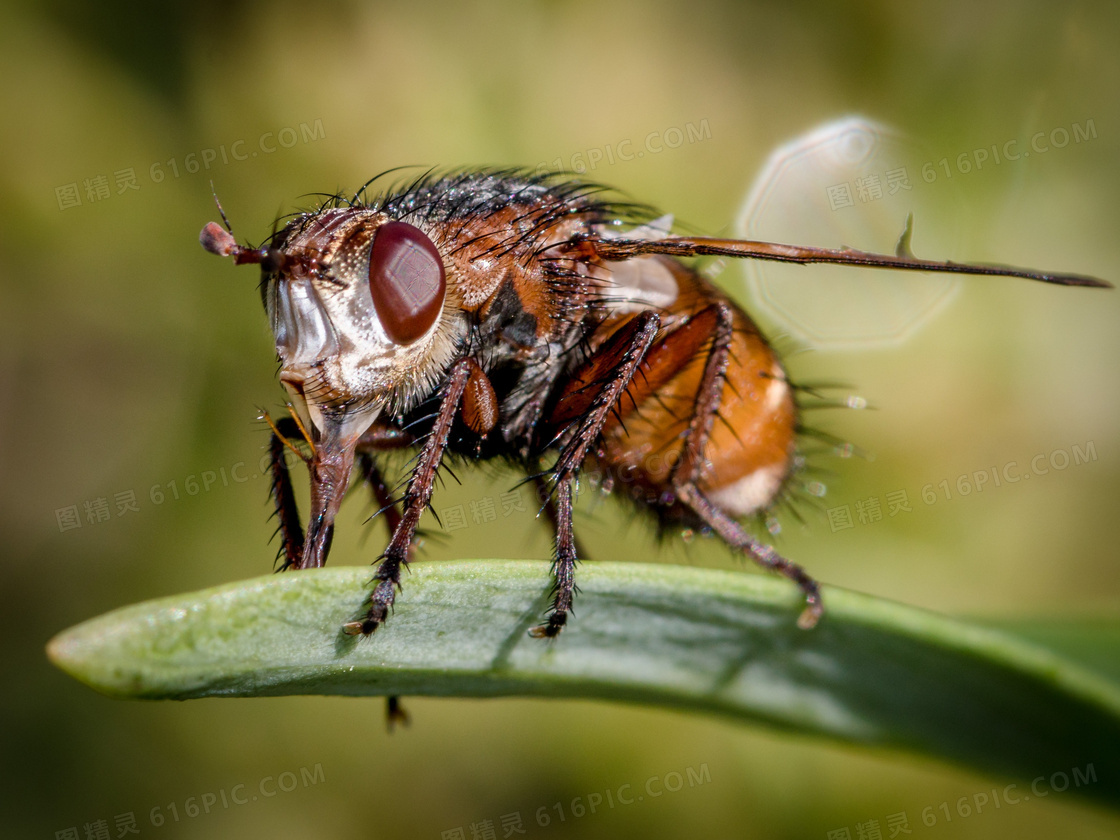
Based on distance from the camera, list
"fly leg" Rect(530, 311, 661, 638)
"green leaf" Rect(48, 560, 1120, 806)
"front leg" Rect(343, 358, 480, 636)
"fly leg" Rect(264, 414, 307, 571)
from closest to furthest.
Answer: "green leaf" Rect(48, 560, 1120, 806), "front leg" Rect(343, 358, 480, 636), "fly leg" Rect(530, 311, 661, 638), "fly leg" Rect(264, 414, 307, 571)

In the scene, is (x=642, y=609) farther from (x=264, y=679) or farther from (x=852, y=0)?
(x=852, y=0)

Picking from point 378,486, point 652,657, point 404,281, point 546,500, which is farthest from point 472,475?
point 652,657

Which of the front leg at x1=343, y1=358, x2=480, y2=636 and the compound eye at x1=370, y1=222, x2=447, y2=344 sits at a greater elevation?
the compound eye at x1=370, y1=222, x2=447, y2=344

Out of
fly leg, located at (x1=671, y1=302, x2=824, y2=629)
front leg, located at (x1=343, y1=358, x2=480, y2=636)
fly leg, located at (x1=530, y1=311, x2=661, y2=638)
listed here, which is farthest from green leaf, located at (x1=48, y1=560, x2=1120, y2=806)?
fly leg, located at (x1=671, y1=302, x2=824, y2=629)

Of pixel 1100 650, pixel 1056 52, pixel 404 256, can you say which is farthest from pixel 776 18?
pixel 1100 650

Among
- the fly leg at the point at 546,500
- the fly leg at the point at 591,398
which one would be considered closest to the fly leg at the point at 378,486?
the fly leg at the point at 546,500

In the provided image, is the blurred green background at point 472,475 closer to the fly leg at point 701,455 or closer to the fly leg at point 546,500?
the fly leg at point 546,500

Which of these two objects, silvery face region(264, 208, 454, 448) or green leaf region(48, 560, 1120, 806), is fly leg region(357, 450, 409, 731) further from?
green leaf region(48, 560, 1120, 806)
